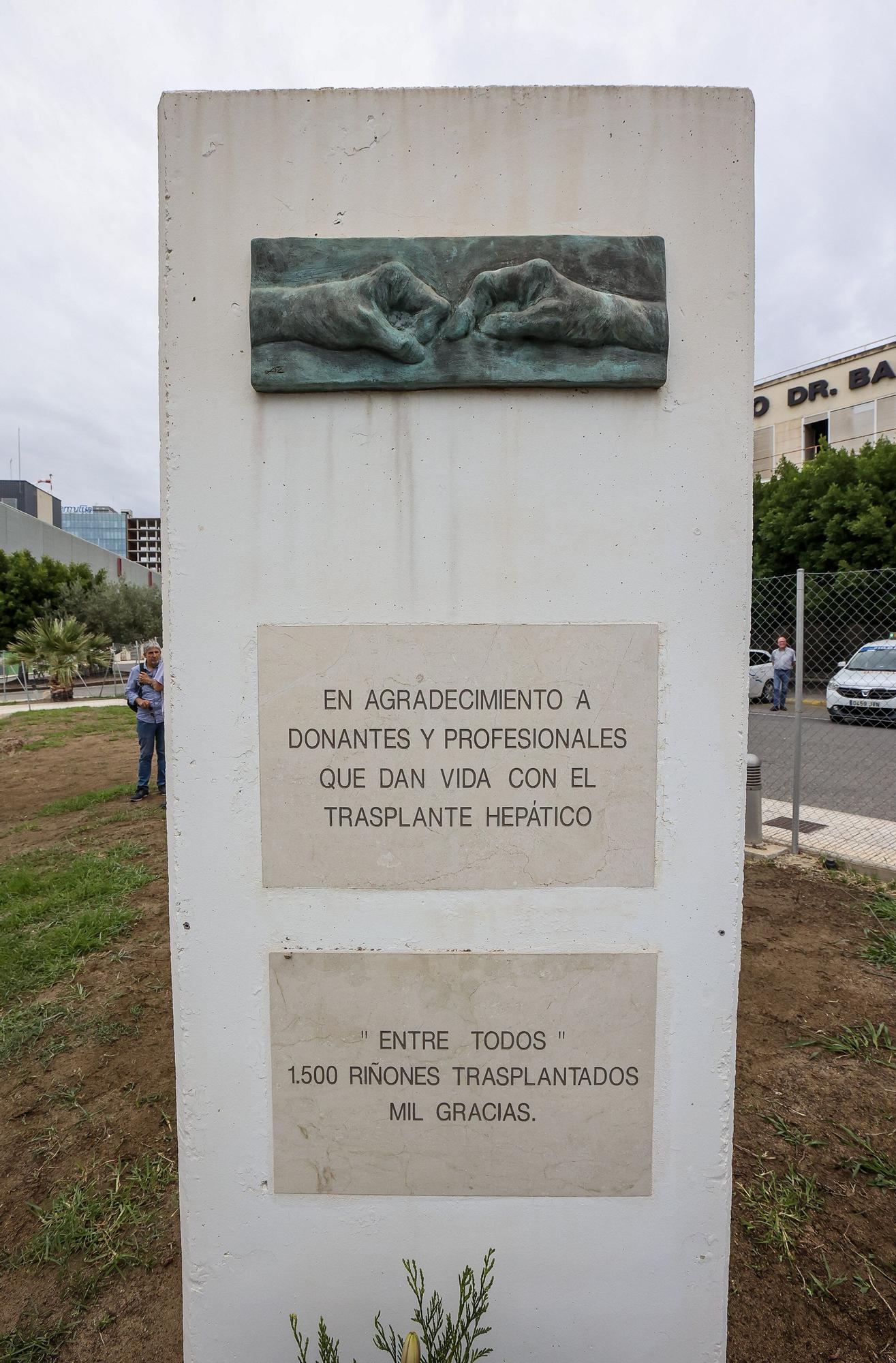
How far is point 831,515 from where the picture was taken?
20234 mm

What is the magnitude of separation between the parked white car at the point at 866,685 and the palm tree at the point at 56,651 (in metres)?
21.0

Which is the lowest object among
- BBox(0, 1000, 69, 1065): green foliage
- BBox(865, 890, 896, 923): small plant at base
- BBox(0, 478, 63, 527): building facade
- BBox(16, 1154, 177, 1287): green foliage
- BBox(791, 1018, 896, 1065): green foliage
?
BBox(16, 1154, 177, 1287): green foliage

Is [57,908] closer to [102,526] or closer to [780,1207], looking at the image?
[780,1207]

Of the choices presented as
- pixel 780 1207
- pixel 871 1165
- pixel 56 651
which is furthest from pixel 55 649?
pixel 871 1165

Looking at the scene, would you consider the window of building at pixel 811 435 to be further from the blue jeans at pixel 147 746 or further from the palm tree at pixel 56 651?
the blue jeans at pixel 147 746

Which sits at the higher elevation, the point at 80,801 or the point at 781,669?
the point at 781,669

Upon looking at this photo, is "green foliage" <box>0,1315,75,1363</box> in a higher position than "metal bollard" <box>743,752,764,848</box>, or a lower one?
lower

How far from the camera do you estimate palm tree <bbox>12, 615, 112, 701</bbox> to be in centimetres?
2223

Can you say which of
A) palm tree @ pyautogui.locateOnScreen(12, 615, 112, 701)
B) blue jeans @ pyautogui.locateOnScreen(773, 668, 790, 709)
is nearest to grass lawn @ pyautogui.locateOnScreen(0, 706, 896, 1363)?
blue jeans @ pyautogui.locateOnScreen(773, 668, 790, 709)

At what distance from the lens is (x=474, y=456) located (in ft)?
5.58

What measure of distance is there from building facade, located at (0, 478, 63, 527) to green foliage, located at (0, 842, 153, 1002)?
218 feet

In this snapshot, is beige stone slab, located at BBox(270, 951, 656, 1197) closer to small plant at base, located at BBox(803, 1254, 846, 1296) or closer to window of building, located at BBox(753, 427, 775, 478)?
small plant at base, located at BBox(803, 1254, 846, 1296)

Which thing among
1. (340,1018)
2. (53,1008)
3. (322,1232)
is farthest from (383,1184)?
(53,1008)

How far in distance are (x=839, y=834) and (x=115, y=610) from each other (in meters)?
29.4
